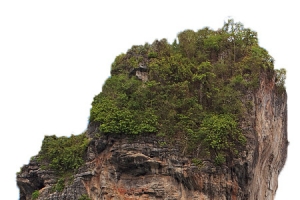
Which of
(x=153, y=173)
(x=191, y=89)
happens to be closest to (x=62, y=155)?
(x=153, y=173)

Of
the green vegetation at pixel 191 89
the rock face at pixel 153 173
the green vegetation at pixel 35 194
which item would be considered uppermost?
the green vegetation at pixel 191 89

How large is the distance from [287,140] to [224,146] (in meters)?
7.73

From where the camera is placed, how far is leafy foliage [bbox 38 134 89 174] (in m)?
27.5

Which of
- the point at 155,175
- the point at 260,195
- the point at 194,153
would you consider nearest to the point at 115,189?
the point at 155,175

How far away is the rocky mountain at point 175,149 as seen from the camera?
84.9 feet

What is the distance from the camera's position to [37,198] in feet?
88.8

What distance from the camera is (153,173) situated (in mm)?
25922

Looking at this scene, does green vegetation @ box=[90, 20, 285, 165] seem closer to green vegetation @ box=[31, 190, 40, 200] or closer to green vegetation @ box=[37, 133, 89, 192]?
green vegetation @ box=[37, 133, 89, 192]

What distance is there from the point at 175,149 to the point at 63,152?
4.90 meters

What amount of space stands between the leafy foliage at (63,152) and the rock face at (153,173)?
15.3 inches

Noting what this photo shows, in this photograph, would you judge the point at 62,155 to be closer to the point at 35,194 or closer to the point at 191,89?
the point at 35,194

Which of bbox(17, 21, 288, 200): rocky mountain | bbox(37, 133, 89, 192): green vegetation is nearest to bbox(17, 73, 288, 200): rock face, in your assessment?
bbox(17, 21, 288, 200): rocky mountain

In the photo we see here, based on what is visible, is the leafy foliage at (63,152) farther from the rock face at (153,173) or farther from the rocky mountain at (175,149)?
the rock face at (153,173)

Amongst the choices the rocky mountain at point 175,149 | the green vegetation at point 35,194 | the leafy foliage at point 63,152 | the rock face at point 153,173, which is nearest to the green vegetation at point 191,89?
the rocky mountain at point 175,149
